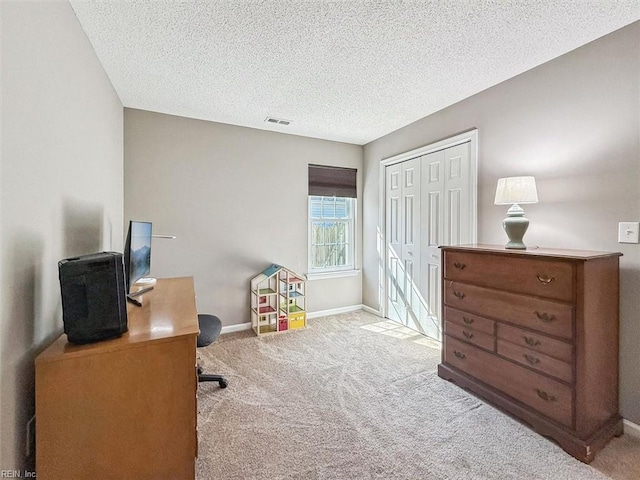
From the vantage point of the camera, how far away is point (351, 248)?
4.36 m

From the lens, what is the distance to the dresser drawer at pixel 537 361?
1.69 metres

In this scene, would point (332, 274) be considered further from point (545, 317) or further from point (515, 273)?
point (545, 317)

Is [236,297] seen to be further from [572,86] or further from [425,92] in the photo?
[572,86]

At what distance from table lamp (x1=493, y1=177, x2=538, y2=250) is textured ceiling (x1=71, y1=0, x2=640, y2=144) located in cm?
91

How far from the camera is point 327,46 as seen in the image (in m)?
2.00

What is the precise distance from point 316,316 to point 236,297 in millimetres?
1137

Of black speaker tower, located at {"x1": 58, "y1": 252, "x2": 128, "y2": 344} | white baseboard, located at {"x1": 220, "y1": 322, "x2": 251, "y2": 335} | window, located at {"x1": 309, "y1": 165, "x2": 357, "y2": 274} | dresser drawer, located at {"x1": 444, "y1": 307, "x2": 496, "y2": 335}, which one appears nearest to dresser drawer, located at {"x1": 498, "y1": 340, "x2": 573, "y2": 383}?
dresser drawer, located at {"x1": 444, "y1": 307, "x2": 496, "y2": 335}

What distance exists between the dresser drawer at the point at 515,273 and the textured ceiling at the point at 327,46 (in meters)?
1.44

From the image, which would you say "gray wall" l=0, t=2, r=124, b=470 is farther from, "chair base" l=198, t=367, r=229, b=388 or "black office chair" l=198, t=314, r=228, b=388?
"chair base" l=198, t=367, r=229, b=388

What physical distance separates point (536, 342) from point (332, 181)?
9.77 feet

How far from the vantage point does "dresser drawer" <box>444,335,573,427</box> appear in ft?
5.59

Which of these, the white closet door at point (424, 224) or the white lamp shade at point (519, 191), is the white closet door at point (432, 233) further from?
the white lamp shade at point (519, 191)

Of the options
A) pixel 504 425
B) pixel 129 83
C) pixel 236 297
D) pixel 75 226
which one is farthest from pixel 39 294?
pixel 504 425

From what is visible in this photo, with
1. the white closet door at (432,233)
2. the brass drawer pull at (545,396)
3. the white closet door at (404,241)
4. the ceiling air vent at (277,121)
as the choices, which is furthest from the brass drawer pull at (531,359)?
the ceiling air vent at (277,121)
